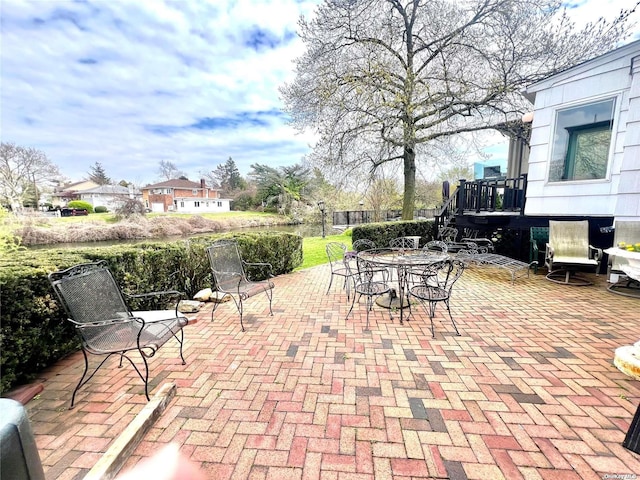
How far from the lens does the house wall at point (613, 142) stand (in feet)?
14.0

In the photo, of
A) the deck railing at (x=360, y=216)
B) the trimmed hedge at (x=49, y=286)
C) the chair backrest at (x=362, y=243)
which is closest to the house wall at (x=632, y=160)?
the chair backrest at (x=362, y=243)

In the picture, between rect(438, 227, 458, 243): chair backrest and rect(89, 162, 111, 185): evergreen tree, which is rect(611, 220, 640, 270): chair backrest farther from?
rect(89, 162, 111, 185): evergreen tree

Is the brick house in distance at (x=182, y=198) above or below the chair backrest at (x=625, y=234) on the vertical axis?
above

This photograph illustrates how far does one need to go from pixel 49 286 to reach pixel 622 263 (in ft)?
23.9

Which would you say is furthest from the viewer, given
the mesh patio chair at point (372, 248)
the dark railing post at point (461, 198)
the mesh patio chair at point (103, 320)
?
the dark railing post at point (461, 198)

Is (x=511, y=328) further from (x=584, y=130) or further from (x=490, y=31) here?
(x=490, y=31)

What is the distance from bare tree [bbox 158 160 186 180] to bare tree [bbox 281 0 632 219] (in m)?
43.3

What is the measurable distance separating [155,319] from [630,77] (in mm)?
7440

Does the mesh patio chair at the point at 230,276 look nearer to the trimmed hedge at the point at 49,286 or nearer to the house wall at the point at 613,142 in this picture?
the trimmed hedge at the point at 49,286

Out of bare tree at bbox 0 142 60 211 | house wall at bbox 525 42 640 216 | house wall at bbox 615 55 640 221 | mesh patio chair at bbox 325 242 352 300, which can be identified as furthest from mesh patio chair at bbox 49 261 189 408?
bare tree at bbox 0 142 60 211

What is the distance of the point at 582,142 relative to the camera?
4.98 meters

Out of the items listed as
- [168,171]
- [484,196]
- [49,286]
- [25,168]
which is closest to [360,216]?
[484,196]

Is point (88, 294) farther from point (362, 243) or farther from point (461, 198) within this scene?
point (461, 198)

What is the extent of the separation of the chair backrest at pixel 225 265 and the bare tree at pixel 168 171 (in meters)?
47.8
